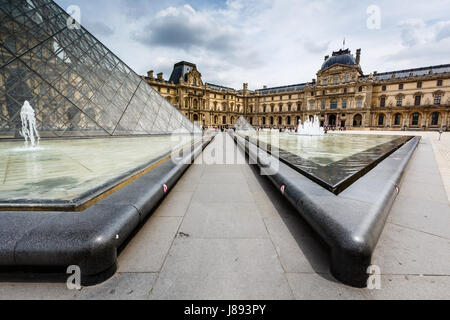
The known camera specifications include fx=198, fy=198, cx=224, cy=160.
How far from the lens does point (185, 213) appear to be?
108 inches

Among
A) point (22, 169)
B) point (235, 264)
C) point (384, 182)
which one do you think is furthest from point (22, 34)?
point (384, 182)

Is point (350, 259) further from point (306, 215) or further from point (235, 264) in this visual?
point (235, 264)

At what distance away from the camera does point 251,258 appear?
1.80 m

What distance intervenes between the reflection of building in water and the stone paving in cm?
4766

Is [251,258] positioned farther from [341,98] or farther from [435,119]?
[435,119]

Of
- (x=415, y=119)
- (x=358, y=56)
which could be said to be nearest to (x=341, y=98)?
(x=358, y=56)

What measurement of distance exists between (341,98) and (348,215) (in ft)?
176

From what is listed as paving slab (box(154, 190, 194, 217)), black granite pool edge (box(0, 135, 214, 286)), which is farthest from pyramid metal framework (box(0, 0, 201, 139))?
black granite pool edge (box(0, 135, 214, 286))

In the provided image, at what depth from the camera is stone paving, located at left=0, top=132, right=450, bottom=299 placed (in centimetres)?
142

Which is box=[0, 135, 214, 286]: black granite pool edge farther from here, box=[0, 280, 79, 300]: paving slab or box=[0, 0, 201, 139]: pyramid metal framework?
box=[0, 0, 201, 139]: pyramid metal framework

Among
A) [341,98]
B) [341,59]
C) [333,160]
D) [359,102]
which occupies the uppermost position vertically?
[341,59]

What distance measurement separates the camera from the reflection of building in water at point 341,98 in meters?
38.7

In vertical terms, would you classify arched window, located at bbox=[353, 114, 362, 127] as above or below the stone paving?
above

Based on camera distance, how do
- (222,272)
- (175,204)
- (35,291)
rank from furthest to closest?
1. (175,204)
2. (222,272)
3. (35,291)
